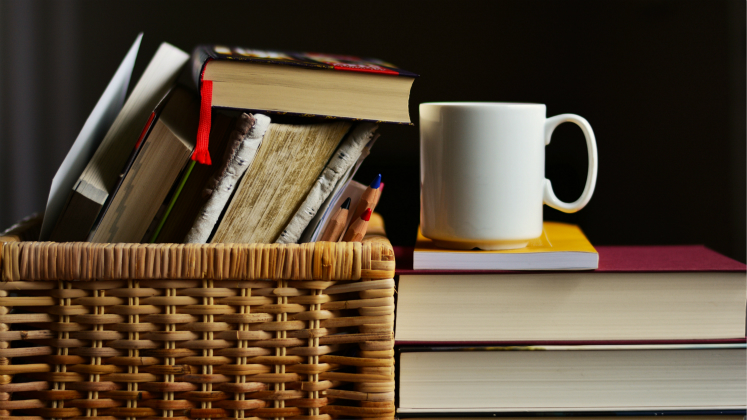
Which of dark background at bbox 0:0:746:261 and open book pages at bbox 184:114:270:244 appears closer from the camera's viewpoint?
open book pages at bbox 184:114:270:244

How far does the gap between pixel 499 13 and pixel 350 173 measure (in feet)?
1.62

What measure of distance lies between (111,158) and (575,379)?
1.91 ft

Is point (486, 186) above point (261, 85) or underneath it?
underneath

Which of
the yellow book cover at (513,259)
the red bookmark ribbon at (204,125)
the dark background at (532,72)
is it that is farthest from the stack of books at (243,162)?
the dark background at (532,72)

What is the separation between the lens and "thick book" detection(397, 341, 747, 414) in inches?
25.0

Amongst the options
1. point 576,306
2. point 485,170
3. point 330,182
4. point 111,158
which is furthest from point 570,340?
point 111,158

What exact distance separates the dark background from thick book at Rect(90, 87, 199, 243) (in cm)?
42

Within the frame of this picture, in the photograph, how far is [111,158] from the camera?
2.13ft

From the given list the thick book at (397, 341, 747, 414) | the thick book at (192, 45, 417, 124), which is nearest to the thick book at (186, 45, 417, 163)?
the thick book at (192, 45, 417, 124)

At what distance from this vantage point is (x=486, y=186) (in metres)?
0.64

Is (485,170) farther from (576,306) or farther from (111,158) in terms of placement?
(111,158)

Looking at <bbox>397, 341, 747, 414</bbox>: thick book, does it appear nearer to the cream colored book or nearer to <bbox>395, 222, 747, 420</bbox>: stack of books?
<bbox>395, 222, 747, 420</bbox>: stack of books

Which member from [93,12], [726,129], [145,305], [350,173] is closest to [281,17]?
[93,12]

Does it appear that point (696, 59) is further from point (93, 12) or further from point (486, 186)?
point (93, 12)
